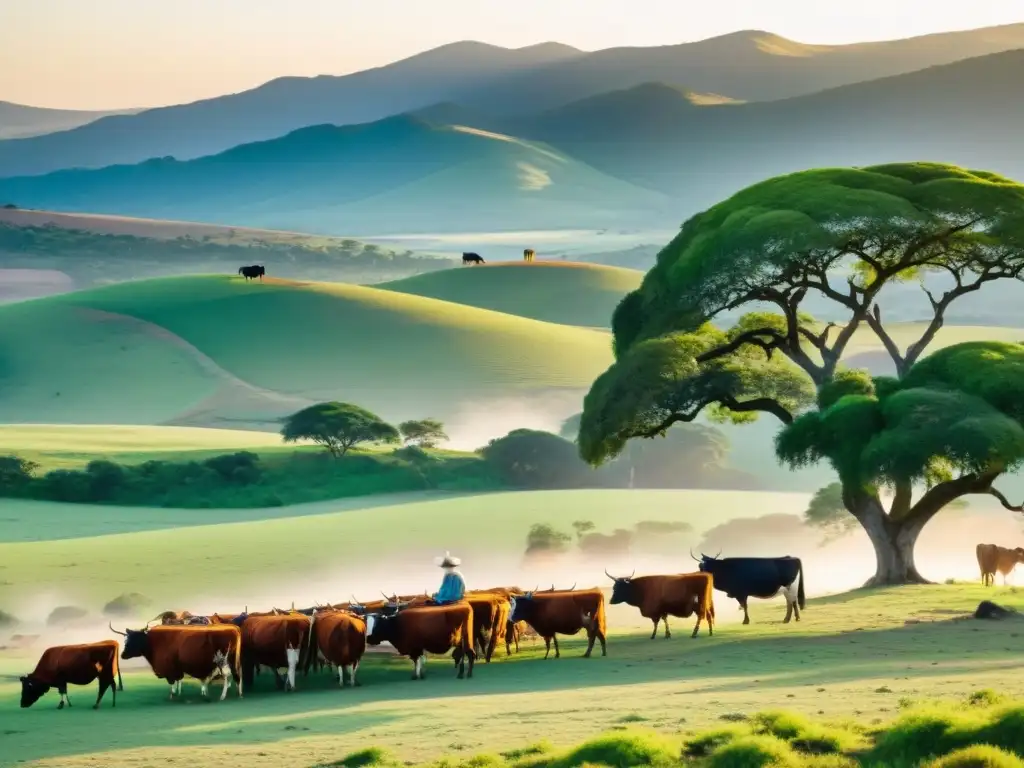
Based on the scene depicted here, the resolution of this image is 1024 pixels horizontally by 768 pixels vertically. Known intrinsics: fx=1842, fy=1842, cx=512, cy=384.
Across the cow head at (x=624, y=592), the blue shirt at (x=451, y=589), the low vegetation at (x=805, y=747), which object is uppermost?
the blue shirt at (x=451, y=589)

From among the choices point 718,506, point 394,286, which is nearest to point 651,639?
point 718,506

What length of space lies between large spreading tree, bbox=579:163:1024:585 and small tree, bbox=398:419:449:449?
138 ft

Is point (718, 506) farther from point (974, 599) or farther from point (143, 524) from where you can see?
point (974, 599)

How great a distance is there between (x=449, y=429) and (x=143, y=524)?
144ft

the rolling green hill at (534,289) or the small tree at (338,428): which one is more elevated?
the rolling green hill at (534,289)

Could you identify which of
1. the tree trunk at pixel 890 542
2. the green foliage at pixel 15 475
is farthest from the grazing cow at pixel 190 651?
the green foliage at pixel 15 475

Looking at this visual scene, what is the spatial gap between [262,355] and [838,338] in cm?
8705

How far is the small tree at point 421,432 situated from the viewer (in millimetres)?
86875

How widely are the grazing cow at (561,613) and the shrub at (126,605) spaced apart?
17694 millimetres

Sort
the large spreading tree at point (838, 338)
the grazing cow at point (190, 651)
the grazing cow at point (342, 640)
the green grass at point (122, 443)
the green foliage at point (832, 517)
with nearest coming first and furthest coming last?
the grazing cow at point (190, 651) < the grazing cow at point (342, 640) < the large spreading tree at point (838, 338) < the green foliage at point (832, 517) < the green grass at point (122, 443)

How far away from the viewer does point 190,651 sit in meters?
27.8

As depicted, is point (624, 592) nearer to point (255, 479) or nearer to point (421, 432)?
point (255, 479)

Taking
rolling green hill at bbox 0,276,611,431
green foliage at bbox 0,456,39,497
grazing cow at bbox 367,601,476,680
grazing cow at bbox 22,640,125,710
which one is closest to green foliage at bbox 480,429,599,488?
green foliage at bbox 0,456,39,497

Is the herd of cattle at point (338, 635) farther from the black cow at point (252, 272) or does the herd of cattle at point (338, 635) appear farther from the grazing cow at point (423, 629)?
the black cow at point (252, 272)
